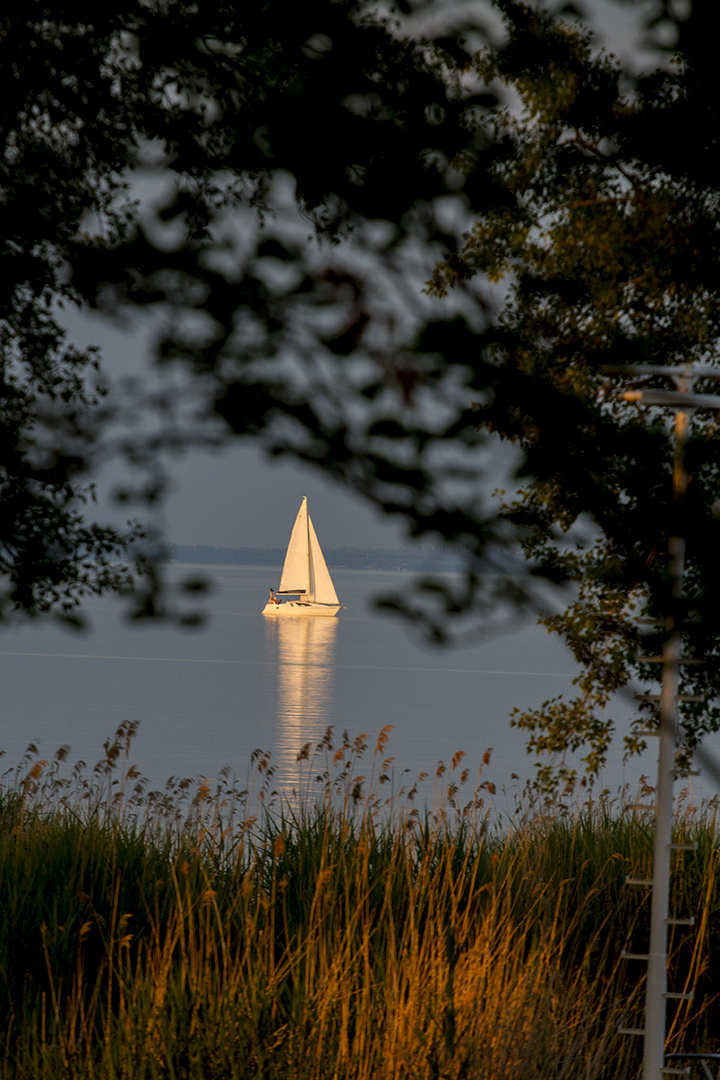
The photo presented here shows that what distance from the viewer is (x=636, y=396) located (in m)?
4.60

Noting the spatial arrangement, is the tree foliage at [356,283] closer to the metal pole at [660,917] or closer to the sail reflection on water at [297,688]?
the metal pole at [660,917]

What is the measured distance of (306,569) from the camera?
8212 centimetres

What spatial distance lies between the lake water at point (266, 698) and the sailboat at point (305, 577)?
2.55m

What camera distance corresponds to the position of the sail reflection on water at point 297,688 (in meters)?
27.5

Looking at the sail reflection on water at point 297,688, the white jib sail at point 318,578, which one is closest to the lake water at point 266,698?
the sail reflection on water at point 297,688

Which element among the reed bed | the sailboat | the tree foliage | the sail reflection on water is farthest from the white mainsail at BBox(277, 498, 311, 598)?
the tree foliage

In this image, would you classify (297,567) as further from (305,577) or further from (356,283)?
(356,283)

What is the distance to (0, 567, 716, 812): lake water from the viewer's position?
90.0 ft

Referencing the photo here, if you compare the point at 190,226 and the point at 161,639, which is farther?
the point at 161,639

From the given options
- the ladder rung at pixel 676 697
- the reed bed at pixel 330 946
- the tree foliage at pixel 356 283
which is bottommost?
the reed bed at pixel 330 946

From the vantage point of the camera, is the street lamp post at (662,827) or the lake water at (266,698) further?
the lake water at (266,698)

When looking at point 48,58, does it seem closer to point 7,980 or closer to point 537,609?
point 537,609

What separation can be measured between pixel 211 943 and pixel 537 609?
12.5 ft

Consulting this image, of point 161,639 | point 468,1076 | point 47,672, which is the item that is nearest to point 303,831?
point 468,1076
